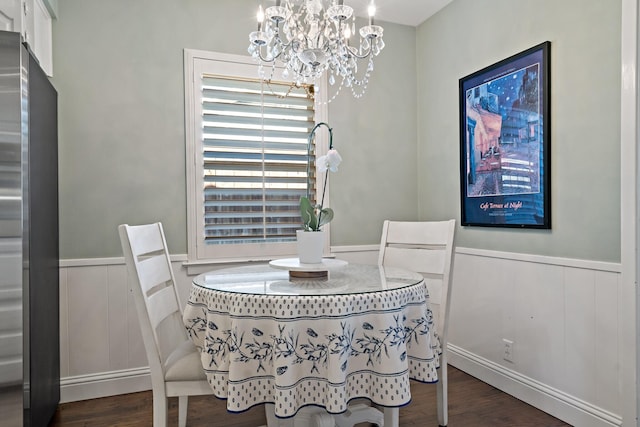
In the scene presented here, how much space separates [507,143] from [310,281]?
1619 millimetres

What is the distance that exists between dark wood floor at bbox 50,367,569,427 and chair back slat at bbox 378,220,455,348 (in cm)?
55

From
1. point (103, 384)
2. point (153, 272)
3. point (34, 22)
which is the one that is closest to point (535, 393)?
point (153, 272)

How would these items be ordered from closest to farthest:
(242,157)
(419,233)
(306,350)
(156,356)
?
(306,350) < (156,356) < (419,233) < (242,157)

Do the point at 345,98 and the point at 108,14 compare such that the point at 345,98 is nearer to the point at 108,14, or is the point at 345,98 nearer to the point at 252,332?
the point at 108,14

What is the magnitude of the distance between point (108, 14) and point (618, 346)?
3.36 metres

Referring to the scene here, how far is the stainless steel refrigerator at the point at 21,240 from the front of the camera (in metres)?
1.73

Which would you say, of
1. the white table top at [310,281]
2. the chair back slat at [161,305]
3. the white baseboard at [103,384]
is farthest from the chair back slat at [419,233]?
the white baseboard at [103,384]

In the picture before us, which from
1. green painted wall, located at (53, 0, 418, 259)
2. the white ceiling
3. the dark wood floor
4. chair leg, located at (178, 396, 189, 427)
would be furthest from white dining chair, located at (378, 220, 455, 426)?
the white ceiling

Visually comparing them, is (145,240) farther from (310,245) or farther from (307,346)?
(307,346)

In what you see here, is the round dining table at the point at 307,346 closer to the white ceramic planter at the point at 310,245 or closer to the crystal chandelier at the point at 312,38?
the white ceramic planter at the point at 310,245

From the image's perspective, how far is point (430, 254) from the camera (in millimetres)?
2270

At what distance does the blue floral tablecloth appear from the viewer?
146 cm

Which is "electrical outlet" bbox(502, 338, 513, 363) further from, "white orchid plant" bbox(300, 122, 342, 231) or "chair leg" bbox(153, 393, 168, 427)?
"chair leg" bbox(153, 393, 168, 427)

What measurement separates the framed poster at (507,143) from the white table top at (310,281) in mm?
1048
